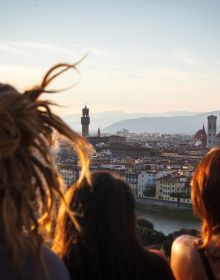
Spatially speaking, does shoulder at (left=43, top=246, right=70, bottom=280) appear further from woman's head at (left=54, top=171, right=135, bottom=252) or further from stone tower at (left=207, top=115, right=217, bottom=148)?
stone tower at (left=207, top=115, right=217, bottom=148)

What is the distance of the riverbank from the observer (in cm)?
1140

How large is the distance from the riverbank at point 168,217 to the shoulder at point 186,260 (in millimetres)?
→ 9769

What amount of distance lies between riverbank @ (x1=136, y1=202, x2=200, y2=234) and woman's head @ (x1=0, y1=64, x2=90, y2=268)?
1008 cm

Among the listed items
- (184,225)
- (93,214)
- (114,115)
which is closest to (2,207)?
(93,214)

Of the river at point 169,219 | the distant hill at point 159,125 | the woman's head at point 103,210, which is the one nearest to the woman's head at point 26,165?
the woman's head at point 103,210

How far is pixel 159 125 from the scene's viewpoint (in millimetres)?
121812

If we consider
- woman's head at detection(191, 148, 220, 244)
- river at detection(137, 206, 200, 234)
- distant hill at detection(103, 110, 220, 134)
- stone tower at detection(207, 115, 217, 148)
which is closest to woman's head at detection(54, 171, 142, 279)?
woman's head at detection(191, 148, 220, 244)

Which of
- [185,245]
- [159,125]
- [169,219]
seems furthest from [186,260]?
[159,125]

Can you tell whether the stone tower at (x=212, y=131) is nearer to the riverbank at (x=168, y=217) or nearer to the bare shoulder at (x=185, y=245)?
the riverbank at (x=168, y=217)

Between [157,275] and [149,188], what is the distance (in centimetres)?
1526

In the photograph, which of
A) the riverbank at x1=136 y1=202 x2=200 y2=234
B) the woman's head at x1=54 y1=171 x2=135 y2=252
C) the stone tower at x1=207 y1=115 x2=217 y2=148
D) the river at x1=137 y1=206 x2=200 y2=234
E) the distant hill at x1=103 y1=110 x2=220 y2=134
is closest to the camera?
the woman's head at x1=54 y1=171 x2=135 y2=252

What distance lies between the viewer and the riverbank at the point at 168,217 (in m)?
11.4

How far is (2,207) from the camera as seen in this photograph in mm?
544

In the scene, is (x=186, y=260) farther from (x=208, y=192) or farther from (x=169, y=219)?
(x=169, y=219)
